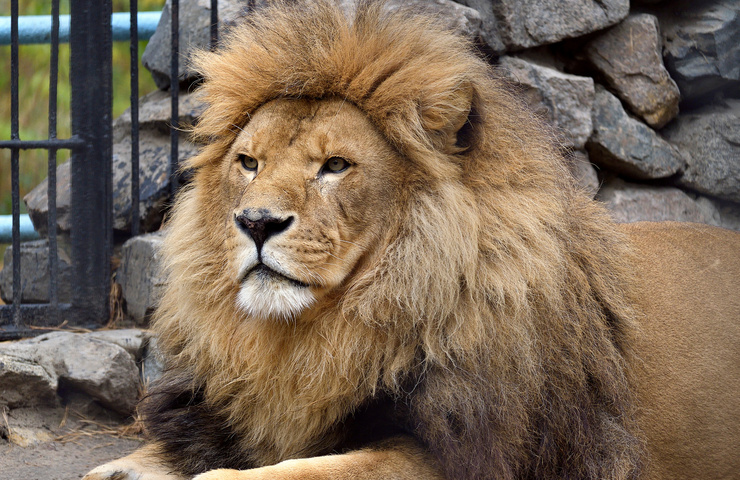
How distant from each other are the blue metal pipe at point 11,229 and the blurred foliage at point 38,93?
3.22m

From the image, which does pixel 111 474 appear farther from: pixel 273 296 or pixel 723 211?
pixel 723 211

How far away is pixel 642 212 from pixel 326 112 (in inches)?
105

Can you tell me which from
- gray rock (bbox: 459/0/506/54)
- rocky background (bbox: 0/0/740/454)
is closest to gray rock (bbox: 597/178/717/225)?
rocky background (bbox: 0/0/740/454)

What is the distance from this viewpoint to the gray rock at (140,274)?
4230mm

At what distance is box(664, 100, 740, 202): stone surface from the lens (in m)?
4.71

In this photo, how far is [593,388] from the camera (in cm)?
276

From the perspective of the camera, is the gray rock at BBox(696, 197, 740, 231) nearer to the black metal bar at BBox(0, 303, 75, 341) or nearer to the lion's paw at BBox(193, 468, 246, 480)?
the lion's paw at BBox(193, 468, 246, 480)

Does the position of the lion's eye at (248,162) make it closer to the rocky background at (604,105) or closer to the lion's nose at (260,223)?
the lion's nose at (260,223)

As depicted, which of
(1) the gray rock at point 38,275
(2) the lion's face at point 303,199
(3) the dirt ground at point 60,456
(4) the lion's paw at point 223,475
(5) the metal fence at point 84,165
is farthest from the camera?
(1) the gray rock at point 38,275

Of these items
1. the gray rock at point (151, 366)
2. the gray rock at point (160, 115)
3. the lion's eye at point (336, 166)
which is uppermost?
the lion's eye at point (336, 166)

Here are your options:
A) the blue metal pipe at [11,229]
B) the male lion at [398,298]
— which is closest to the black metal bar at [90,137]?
the blue metal pipe at [11,229]

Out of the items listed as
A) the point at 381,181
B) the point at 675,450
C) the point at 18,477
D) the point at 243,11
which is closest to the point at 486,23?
the point at 243,11

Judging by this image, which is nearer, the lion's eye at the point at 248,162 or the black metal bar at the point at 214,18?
the lion's eye at the point at 248,162

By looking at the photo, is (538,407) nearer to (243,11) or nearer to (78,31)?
(243,11)
